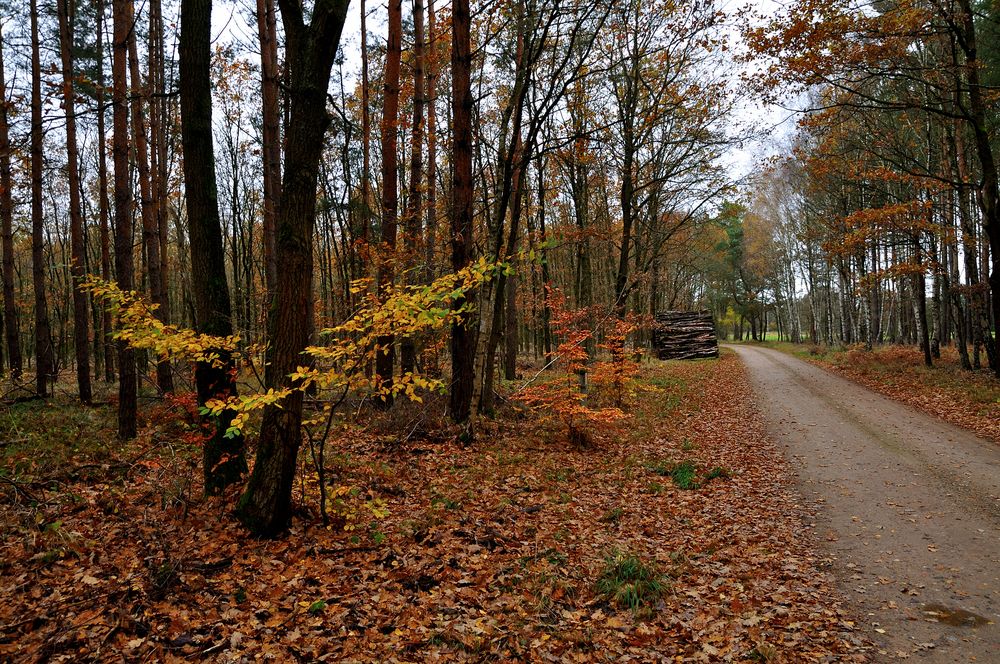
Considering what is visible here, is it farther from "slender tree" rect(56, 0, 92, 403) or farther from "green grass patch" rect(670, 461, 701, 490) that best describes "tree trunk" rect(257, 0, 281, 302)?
"green grass patch" rect(670, 461, 701, 490)

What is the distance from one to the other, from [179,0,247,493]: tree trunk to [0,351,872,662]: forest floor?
1.43 feet

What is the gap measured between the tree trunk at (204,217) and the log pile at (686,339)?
2392cm

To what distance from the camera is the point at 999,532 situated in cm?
551

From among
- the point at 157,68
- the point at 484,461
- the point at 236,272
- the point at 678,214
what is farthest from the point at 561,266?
the point at 484,461

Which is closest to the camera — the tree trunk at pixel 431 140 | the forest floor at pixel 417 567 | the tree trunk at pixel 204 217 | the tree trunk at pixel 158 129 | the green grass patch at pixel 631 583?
the forest floor at pixel 417 567

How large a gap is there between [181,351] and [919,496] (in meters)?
9.24

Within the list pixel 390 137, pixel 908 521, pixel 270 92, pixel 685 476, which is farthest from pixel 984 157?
pixel 270 92

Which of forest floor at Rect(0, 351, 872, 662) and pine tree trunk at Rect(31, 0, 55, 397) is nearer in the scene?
forest floor at Rect(0, 351, 872, 662)

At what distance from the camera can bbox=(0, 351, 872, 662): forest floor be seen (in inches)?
145

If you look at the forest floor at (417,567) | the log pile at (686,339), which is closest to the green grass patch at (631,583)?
the forest floor at (417,567)

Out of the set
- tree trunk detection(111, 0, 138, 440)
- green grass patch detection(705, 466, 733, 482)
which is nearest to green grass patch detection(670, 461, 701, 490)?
green grass patch detection(705, 466, 733, 482)

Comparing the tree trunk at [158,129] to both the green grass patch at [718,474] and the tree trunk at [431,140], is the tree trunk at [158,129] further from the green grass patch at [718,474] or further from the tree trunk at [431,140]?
the green grass patch at [718,474]

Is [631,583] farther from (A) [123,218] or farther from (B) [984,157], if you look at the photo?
(B) [984,157]

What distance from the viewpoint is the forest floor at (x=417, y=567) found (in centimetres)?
369
